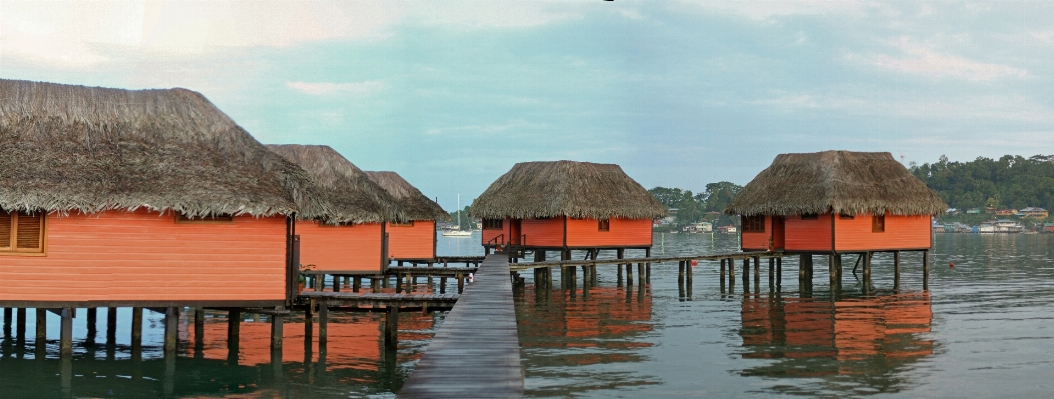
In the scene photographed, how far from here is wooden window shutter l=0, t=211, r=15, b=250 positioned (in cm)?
1720

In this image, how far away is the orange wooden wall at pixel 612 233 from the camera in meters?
37.2

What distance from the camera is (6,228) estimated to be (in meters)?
17.2

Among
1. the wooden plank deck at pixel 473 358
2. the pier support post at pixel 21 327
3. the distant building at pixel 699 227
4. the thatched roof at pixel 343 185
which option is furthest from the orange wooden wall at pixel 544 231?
the distant building at pixel 699 227

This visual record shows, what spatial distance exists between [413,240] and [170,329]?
17.3m

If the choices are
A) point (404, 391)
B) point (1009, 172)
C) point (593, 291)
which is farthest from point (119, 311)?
point (1009, 172)

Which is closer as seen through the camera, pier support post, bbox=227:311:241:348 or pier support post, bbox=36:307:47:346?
pier support post, bbox=36:307:47:346

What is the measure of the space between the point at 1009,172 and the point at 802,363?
142261 millimetres

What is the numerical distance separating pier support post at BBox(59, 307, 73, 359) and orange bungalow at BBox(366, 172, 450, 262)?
16618mm

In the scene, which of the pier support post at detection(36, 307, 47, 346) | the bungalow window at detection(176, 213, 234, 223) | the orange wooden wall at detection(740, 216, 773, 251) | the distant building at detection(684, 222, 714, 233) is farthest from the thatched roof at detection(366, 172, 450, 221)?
the distant building at detection(684, 222, 714, 233)

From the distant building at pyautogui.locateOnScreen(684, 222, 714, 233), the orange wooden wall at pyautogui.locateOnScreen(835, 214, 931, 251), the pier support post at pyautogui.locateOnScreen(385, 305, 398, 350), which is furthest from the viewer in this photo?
the distant building at pyautogui.locateOnScreen(684, 222, 714, 233)

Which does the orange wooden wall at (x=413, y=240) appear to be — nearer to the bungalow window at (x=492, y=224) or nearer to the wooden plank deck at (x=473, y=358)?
the bungalow window at (x=492, y=224)

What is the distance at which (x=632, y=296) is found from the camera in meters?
32.8

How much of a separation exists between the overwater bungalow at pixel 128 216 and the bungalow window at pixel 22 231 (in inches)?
0.6

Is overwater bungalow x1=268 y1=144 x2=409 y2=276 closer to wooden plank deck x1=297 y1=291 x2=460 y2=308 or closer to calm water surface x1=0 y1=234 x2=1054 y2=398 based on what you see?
calm water surface x1=0 y1=234 x2=1054 y2=398
